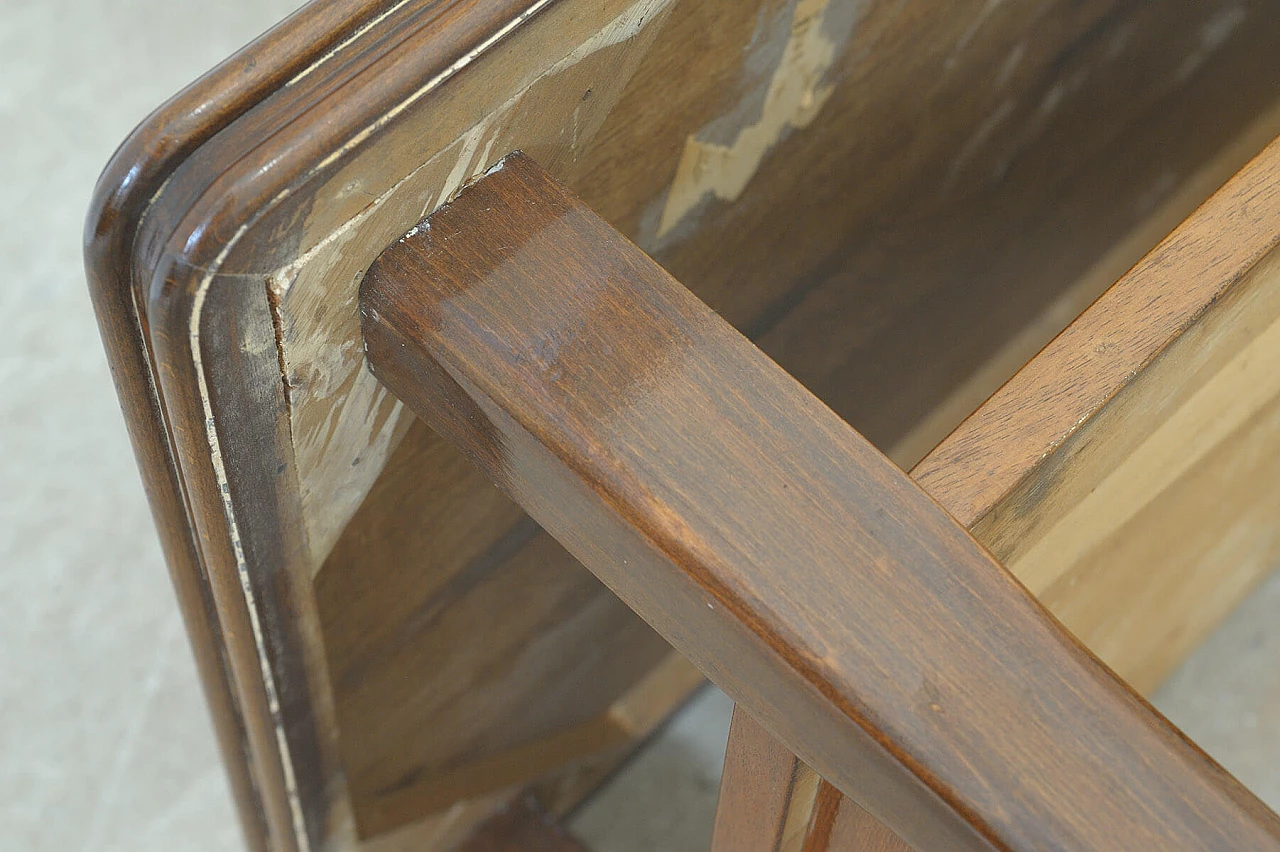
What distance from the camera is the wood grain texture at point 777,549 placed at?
43 centimetres

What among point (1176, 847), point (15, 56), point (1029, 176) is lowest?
point (1029, 176)

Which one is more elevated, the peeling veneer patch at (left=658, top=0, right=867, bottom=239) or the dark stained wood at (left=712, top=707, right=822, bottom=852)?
the peeling veneer patch at (left=658, top=0, right=867, bottom=239)

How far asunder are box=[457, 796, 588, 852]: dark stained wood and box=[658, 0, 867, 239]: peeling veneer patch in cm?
57

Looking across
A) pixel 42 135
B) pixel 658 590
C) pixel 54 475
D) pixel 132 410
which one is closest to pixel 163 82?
pixel 42 135

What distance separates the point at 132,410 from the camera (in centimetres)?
52

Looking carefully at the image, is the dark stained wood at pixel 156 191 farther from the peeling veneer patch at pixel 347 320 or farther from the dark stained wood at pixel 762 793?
the dark stained wood at pixel 762 793

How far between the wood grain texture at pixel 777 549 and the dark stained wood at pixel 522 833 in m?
0.66

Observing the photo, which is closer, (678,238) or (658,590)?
(658,590)

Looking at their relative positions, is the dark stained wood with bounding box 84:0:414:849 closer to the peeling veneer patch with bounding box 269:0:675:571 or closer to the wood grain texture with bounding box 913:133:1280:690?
the peeling veneer patch with bounding box 269:0:675:571

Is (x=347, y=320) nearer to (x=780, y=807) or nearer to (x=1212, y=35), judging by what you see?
(x=780, y=807)

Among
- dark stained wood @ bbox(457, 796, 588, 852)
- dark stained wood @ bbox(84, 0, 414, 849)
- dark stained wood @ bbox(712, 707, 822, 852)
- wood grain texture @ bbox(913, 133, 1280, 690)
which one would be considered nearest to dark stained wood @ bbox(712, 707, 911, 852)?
dark stained wood @ bbox(712, 707, 822, 852)

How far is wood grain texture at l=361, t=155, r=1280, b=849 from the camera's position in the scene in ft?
1.41

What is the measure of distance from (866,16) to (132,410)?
0.41 m

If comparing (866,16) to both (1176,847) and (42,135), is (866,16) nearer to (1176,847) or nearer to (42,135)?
(1176,847)
